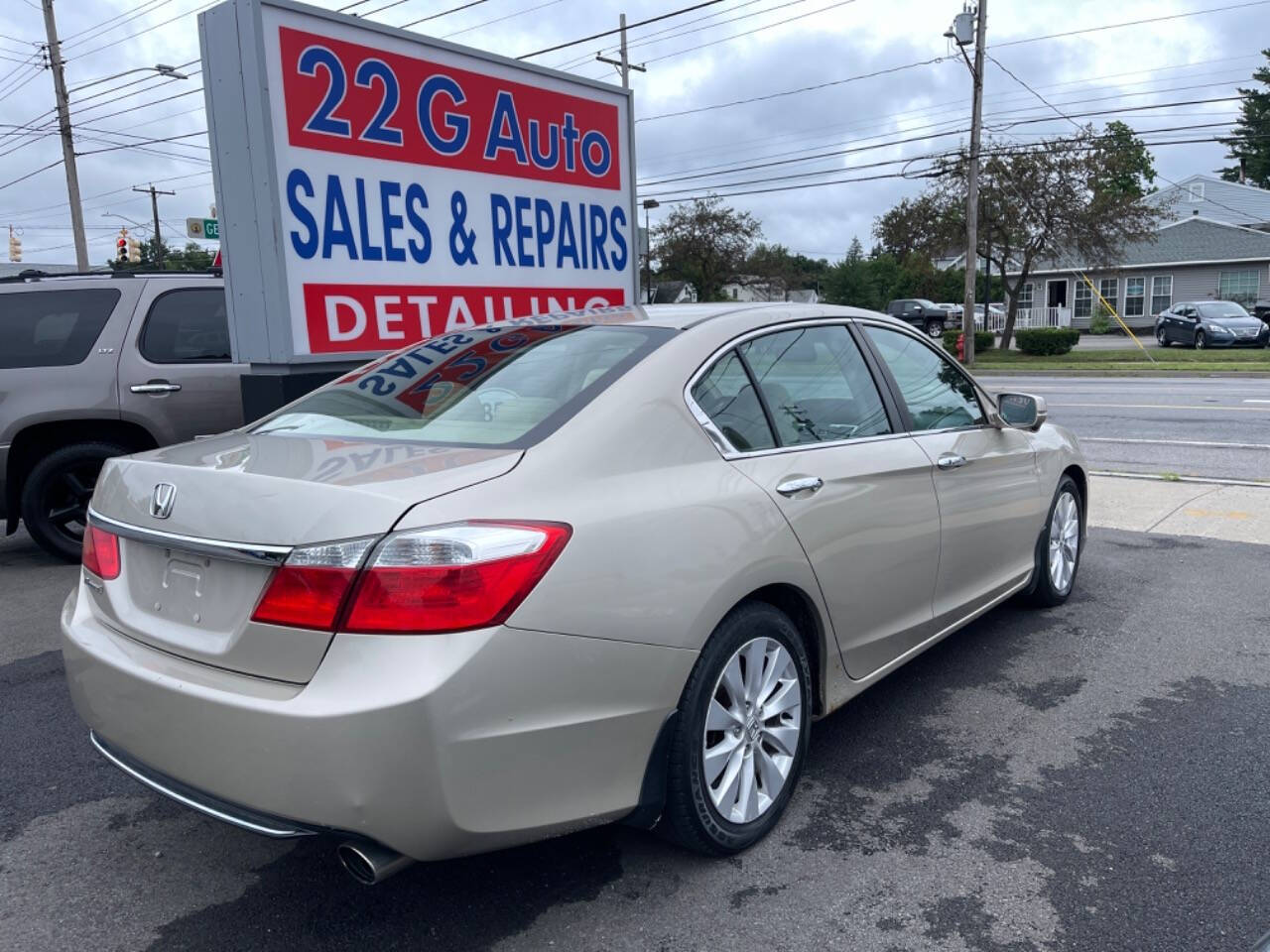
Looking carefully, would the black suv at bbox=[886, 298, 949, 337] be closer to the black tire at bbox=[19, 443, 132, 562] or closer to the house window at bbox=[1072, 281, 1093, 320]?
the house window at bbox=[1072, 281, 1093, 320]

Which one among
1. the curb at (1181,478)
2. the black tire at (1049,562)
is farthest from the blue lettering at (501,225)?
the curb at (1181,478)

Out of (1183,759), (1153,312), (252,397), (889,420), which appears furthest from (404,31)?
(1153,312)

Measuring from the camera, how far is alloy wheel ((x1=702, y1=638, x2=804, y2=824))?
112 inches

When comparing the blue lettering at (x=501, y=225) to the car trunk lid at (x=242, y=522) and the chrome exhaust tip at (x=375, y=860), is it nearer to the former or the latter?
the car trunk lid at (x=242, y=522)

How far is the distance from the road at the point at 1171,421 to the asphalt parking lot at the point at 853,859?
6.54 meters

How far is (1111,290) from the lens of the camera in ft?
154

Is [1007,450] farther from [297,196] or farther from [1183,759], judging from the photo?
[297,196]

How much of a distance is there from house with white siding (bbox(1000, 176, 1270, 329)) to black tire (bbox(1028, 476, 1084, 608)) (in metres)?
38.1

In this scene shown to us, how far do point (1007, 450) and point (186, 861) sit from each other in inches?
138

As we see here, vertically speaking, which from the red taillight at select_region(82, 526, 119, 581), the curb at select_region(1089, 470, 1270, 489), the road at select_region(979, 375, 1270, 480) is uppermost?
the red taillight at select_region(82, 526, 119, 581)

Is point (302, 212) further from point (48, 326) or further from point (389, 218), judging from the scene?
point (48, 326)

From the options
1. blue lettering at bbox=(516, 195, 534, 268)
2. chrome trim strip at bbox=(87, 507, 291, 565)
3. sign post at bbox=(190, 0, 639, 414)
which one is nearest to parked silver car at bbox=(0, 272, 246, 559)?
sign post at bbox=(190, 0, 639, 414)

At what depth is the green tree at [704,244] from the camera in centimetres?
5241

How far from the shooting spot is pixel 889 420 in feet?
12.6
